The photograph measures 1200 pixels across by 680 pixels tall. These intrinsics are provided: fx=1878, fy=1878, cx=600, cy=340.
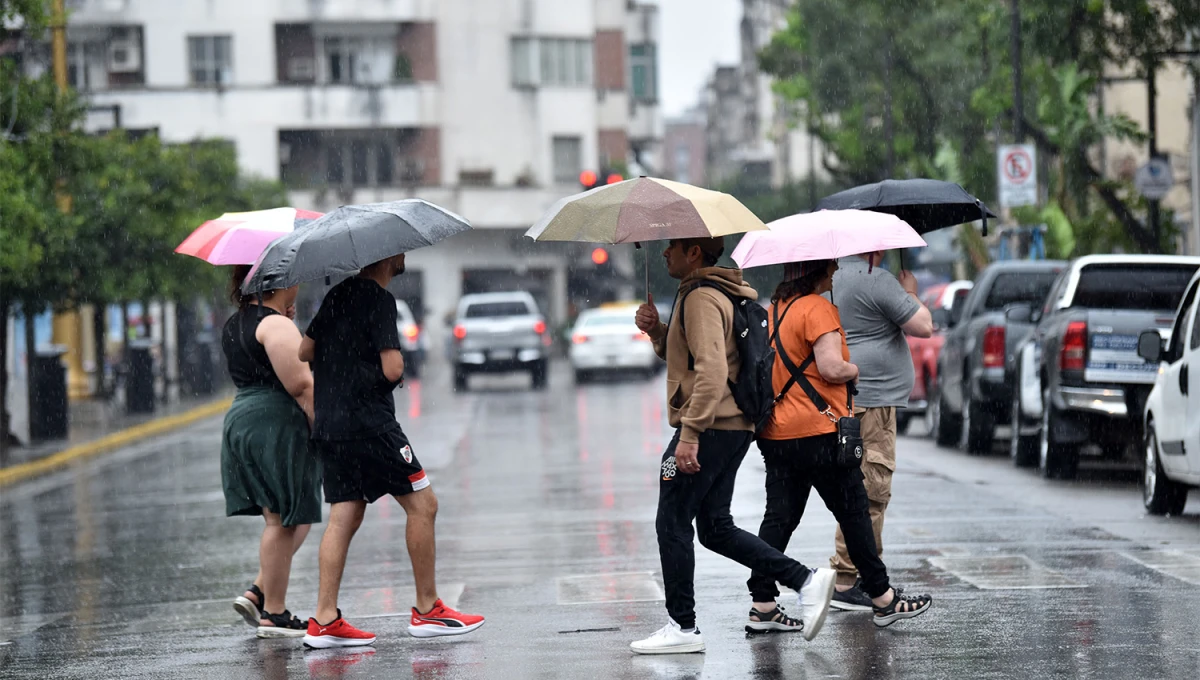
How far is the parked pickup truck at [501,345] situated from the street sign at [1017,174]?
33.2ft

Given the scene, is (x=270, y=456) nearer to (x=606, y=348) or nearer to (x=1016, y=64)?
(x=1016, y=64)

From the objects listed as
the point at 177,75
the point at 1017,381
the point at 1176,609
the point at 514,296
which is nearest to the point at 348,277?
the point at 1176,609

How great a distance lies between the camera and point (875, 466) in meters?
8.78

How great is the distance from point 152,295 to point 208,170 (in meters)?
8.87

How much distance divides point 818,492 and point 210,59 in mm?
55517

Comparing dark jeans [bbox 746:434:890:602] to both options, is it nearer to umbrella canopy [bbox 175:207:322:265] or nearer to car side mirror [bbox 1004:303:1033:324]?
umbrella canopy [bbox 175:207:322:265]

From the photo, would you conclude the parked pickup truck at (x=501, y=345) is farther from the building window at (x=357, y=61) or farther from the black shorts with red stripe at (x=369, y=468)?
the black shorts with red stripe at (x=369, y=468)

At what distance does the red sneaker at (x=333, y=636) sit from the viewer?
8.23 meters

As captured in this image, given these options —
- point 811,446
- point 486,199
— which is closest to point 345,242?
Result: point 811,446

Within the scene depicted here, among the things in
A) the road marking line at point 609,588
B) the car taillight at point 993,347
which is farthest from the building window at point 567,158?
the road marking line at point 609,588

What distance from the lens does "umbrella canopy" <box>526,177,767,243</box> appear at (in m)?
7.42

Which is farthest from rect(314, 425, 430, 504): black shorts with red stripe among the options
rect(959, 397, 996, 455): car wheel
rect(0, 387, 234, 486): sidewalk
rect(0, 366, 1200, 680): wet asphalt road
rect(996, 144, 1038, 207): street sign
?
rect(996, 144, 1038, 207): street sign

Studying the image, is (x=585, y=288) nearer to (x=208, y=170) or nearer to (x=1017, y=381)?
(x=208, y=170)

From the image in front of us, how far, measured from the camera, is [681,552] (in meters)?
7.65
